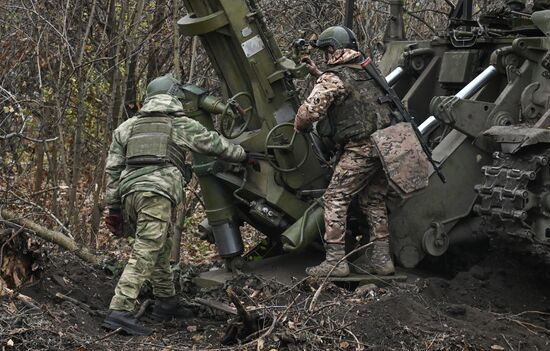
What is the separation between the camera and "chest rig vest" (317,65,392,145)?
8.33 meters

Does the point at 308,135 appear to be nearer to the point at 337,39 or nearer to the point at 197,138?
the point at 337,39

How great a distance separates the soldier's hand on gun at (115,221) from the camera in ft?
27.0

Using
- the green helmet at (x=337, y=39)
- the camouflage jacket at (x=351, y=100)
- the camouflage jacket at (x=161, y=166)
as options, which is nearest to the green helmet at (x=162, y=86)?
the camouflage jacket at (x=161, y=166)

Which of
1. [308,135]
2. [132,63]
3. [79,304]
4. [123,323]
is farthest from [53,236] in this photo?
[132,63]

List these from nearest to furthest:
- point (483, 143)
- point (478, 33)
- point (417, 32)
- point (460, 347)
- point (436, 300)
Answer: point (460, 347), point (436, 300), point (483, 143), point (478, 33), point (417, 32)

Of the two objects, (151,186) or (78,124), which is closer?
(151,186)

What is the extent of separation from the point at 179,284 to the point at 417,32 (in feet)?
24.4

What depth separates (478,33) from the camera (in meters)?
9.22

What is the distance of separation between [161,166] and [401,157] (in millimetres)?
1834

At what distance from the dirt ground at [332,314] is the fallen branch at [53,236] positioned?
109 millimetres

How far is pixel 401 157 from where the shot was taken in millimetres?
8172

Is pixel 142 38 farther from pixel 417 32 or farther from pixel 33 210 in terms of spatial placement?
pixel 417 32

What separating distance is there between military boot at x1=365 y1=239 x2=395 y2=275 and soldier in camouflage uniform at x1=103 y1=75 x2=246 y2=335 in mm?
1370

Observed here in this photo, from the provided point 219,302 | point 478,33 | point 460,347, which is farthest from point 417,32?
point 460,347
